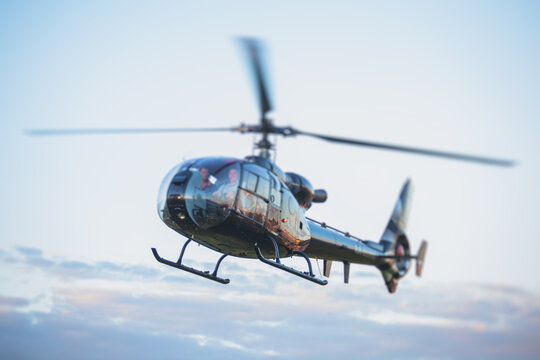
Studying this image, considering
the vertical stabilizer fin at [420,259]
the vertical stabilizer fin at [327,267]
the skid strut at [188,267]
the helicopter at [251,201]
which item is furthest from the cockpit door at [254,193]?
the vertical stabilizer fin at [420,259]

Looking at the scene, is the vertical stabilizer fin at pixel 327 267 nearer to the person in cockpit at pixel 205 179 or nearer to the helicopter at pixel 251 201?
the helicopter at pixel 251 201

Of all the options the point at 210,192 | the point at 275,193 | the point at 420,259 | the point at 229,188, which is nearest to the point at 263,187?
the point at 275,193

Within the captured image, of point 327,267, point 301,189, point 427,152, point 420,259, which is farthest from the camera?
point 420,259

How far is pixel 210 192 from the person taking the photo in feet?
36.0

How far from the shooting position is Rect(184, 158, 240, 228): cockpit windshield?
36.0 ft

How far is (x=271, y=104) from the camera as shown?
12.2 metres

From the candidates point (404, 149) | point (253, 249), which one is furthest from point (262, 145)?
point (404, 149)

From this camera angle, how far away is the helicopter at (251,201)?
11031 millimetres

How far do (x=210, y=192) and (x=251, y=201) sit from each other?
1.04 metres

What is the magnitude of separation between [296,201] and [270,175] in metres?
1.41

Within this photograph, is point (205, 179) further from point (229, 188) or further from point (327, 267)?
point (327, 267)

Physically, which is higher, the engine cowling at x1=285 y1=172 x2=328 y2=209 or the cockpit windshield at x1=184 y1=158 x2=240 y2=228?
the engine cowling at x1=285 y1=172 x2=328 y2=209

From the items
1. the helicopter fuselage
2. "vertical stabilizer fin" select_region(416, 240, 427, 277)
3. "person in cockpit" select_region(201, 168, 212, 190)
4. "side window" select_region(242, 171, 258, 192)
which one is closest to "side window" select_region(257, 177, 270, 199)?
the helicopter fuselage

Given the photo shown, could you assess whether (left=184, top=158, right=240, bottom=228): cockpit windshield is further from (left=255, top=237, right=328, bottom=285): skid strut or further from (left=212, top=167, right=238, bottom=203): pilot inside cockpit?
(left=255, top=237, right=328, bottom=285): skid strut
